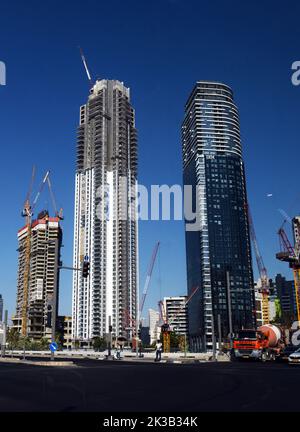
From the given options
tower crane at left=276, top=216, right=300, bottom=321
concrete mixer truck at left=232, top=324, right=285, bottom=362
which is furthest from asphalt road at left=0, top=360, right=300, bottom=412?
tower crane at left=276, top=216, right=300, bottom=321

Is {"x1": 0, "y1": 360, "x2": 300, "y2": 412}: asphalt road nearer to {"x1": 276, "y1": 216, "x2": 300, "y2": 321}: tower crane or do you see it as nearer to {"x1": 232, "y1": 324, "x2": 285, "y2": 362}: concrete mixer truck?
{"x1": 232, "y1": 324, "x2": 285, "y2": 362}: concrete mixer truck

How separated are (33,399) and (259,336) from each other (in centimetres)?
3514

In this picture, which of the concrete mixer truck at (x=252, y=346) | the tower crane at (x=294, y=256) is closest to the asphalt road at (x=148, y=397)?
the concrete mixer truck at (x=252, y=346)

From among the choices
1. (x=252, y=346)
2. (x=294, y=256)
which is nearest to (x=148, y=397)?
(x=252, y=346)

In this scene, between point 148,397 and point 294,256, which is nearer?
point 148,397

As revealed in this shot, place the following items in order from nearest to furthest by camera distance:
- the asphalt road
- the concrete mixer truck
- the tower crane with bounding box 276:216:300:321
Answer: the asphalt road < the concrete mixer truck < the tower crane with bounding box 276:216:300:321

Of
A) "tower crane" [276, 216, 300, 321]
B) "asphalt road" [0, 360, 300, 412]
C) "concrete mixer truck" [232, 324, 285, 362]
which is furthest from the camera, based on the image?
"tower crane" [276, 216, 300, 321]

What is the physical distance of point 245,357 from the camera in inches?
1762

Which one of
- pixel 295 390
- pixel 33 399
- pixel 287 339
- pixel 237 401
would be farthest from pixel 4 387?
pixel 287 339

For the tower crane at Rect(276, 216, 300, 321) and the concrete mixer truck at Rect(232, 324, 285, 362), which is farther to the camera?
the tower crane at Rect(276, 216, 300, 321)

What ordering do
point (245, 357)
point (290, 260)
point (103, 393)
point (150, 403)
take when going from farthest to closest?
point (290, 260) < point (245, 357) < point (103, 393) < point (150, 403)

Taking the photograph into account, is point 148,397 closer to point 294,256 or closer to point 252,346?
point 252,346

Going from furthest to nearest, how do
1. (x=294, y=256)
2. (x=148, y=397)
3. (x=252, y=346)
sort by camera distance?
(x=294, y=256) → (x=252, y=346) → (x=148, y=397)
